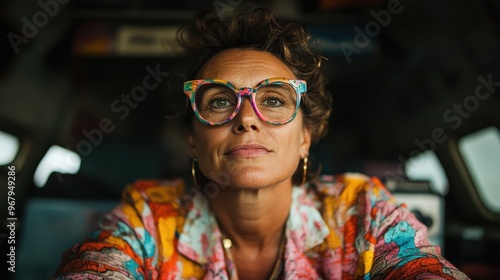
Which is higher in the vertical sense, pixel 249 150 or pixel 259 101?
pixel 259 101

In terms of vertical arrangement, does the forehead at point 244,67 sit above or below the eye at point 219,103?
above

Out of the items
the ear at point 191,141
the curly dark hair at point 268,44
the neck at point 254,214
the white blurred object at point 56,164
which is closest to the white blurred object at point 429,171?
the curly dark hair at point 268,44

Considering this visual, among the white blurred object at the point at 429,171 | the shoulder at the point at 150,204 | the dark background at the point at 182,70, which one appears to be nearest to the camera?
the shoulder at the point at 150,204

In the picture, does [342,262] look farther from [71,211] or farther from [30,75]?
[30,75]

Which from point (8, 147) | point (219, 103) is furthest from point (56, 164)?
point (219, 103)

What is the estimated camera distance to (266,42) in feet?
6.79

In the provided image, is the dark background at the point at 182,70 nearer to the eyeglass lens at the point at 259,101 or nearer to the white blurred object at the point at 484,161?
the white blurred object at the point at 484,161

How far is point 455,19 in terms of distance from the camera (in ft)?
10.6

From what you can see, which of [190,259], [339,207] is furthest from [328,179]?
[190,259]

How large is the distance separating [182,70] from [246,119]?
147 centimetres

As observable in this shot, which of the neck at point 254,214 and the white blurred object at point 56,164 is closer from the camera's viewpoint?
the neck at point 254,214

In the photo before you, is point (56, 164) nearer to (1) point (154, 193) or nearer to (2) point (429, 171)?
(1) point (154, 193)

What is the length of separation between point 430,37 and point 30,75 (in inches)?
112

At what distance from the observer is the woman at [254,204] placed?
1.85 meters
